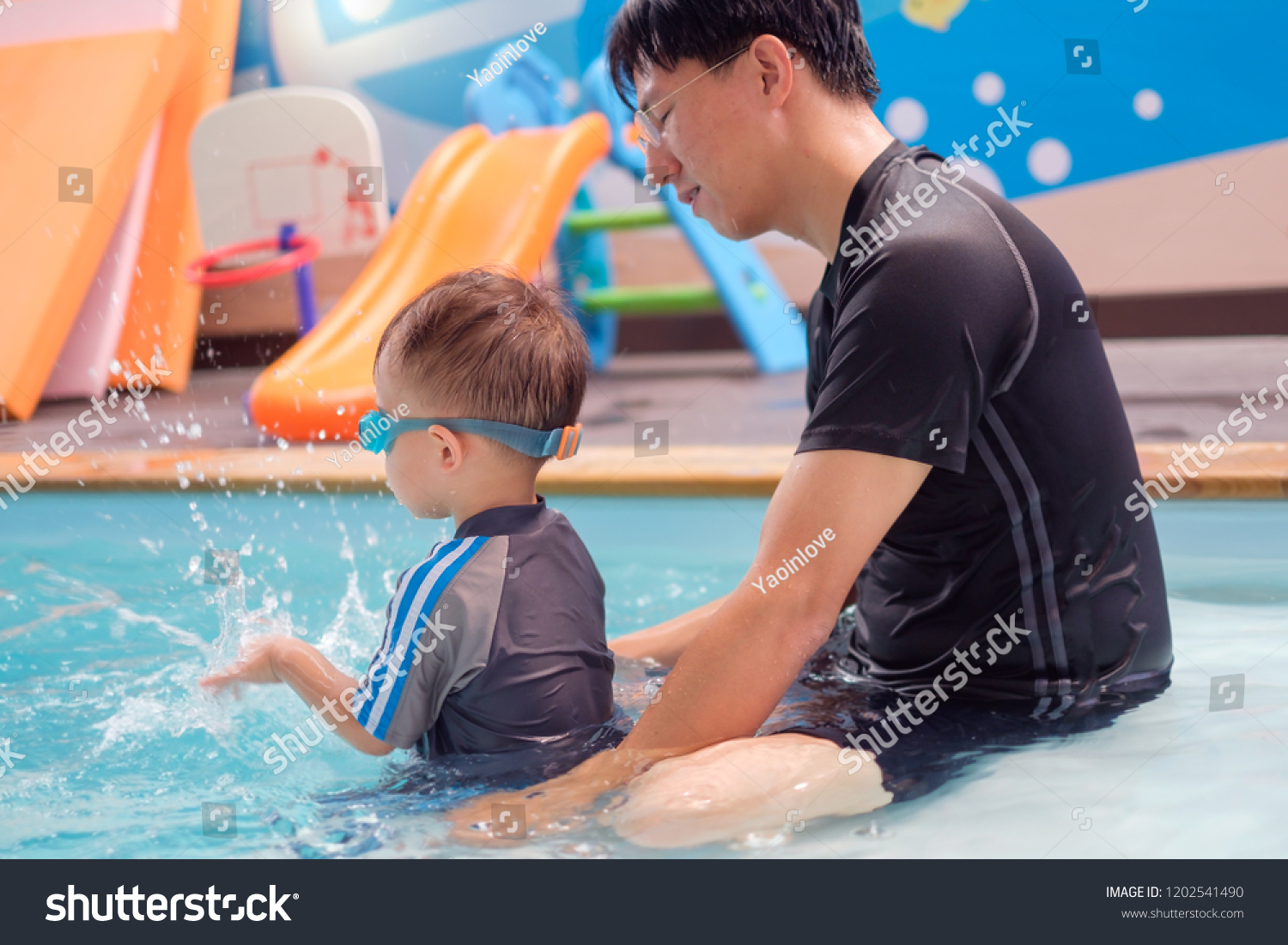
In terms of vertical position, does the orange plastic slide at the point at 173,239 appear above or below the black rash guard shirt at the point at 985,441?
above

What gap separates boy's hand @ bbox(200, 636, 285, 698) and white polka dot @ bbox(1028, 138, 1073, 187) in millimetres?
4771

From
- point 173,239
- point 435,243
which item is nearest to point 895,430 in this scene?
point 435,243

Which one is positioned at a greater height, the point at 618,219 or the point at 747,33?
the point at 618,219

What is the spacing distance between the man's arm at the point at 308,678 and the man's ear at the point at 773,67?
29.3 inches

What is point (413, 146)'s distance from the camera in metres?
6.94

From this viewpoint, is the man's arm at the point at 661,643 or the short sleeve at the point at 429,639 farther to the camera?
the man's arm at the point at 661,643

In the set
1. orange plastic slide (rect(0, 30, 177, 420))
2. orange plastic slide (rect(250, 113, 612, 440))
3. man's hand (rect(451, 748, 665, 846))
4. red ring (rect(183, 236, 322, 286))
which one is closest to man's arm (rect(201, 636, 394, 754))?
man's hand (rect(451, 748, 665, 846))

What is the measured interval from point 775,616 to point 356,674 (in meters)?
0.96

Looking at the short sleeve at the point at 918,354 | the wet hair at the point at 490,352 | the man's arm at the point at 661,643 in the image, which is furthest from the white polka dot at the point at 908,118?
the short sleeve at the point at 918,354

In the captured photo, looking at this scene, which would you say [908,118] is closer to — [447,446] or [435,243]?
[435,243]

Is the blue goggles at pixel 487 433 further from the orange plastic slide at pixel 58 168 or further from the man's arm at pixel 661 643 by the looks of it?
the orange plastic slide at pixel 58 168

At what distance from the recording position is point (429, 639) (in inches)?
44.6

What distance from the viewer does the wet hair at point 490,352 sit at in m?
1.18
